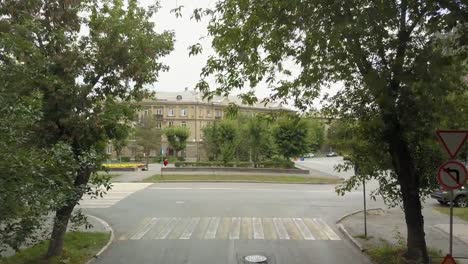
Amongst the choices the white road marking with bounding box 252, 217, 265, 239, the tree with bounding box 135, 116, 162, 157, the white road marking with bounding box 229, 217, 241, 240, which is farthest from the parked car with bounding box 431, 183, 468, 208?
the tree with bounding box 135, 116, 162, 157

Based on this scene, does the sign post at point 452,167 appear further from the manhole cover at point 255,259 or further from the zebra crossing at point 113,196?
the zebra crossing at point 113,196

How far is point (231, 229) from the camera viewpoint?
17.1 meters

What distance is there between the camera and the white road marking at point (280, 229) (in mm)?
15962

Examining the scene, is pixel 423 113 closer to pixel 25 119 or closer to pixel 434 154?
pixel 434 154

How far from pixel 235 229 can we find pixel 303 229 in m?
2.33

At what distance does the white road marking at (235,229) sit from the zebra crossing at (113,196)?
19.0 ft

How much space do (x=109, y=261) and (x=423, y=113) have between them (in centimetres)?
817

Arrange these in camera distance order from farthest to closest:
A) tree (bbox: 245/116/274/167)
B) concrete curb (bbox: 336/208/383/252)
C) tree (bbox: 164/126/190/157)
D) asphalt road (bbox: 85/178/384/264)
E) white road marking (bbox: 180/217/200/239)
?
tree (bbox: 164/126/190/157), tree (bbox: 245/116/274/167), white road marking (bbox: 180/217/200/239), concrete curb (bbox: 336/208/383/252), asphalt road (bbox: 85/178/384/264)

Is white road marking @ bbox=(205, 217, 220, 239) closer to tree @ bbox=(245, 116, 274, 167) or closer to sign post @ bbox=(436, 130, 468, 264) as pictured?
sign post @ bbox=(436, 130, 468, 264)

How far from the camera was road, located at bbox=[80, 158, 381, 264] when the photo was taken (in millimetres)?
13273

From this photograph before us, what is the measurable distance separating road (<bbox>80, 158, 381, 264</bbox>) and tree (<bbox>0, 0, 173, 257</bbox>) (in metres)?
3.20

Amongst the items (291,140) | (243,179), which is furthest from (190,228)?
(291,140)

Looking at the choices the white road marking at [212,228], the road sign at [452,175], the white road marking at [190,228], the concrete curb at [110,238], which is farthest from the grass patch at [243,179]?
the road sign at [452,175]

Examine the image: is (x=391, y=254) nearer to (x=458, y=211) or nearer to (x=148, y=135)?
(x=458, y=211)
